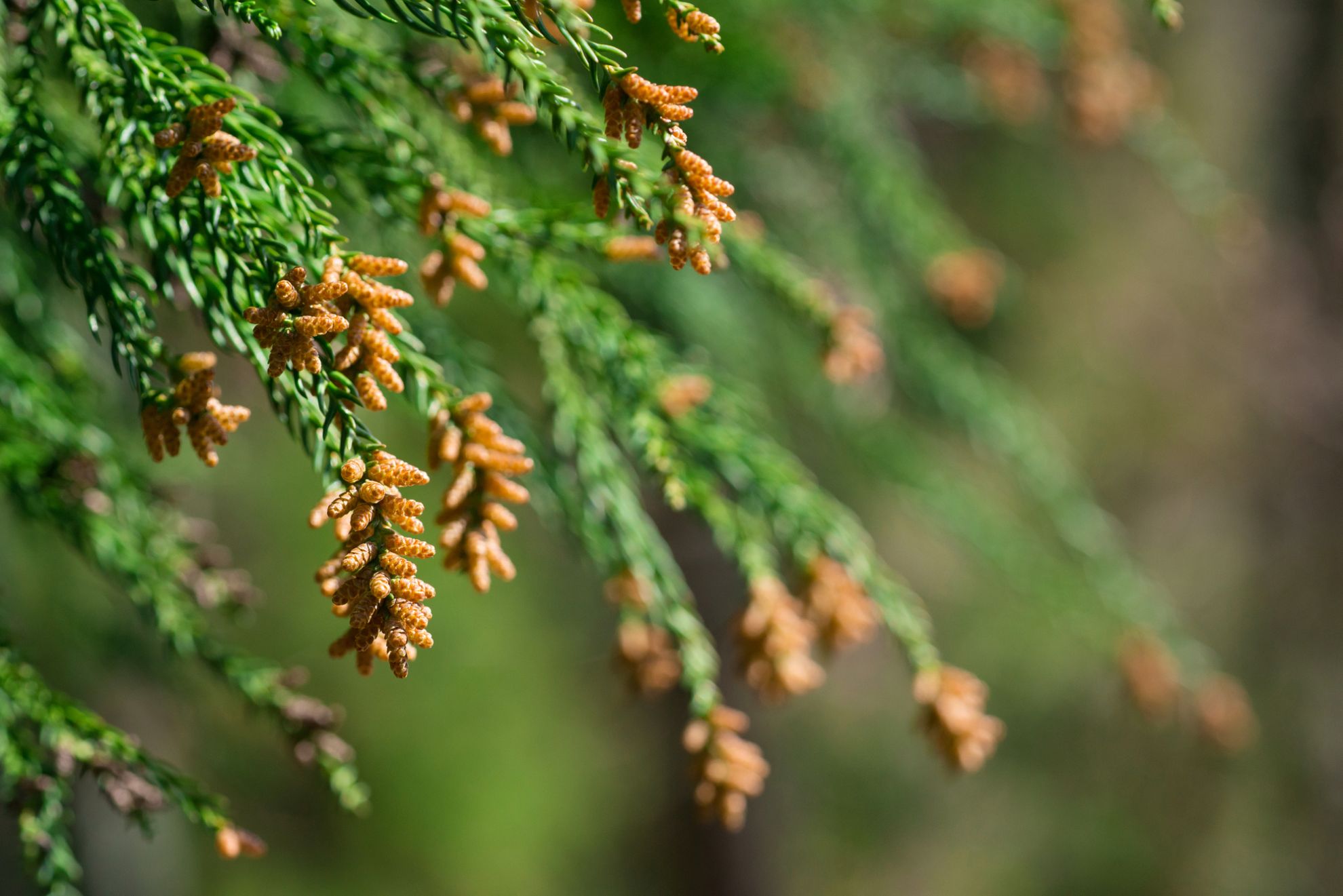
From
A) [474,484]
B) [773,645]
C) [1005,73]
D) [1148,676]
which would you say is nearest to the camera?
[474,484]

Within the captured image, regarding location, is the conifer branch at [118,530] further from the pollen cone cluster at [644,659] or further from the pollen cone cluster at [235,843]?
the pollen cone cluster at [644,659]

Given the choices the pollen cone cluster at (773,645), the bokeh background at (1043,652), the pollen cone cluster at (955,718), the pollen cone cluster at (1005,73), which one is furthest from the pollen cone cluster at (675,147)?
the bokeh background at (1043,652)

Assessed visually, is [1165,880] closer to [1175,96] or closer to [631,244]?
[1175,96]

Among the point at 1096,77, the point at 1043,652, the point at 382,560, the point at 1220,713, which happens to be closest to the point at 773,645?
the point at 382,560

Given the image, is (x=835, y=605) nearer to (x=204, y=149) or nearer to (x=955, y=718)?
(x=955, y=718)

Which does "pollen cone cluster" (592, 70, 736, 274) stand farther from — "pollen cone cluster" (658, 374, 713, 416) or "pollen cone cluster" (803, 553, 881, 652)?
"pollen cone cluster" (803, 553, 881, 652)

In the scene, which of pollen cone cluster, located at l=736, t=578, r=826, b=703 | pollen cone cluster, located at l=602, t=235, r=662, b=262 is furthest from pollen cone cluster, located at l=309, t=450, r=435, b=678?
pollen cone cluster, located at l=736, t=578, r=826, b=703
